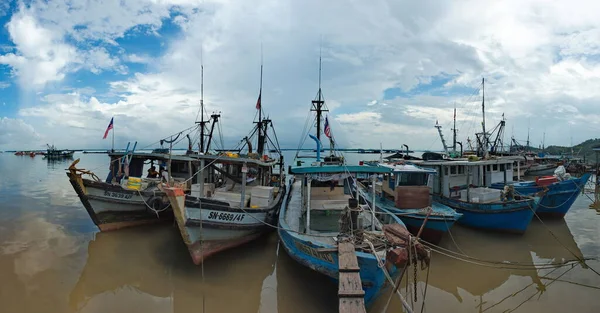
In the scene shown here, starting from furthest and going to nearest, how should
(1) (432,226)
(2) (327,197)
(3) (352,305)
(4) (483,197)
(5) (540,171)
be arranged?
(5) (540,171), (4) (483,197), (2) (327,197), (1) (432,226), (3) (352,305)

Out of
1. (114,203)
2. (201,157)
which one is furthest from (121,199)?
(201,157)

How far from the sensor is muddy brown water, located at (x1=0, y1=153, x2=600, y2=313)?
8070mm

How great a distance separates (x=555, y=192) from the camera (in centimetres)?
1513

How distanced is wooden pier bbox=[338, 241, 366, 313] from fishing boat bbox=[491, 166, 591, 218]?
40.6 ft

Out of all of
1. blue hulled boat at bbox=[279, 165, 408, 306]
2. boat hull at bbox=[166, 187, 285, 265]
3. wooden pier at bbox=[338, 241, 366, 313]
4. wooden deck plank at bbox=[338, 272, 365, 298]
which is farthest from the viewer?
boat hull at bbox=[166, 187, 285, 265]

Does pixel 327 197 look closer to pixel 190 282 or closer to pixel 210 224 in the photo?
pixel 210 224

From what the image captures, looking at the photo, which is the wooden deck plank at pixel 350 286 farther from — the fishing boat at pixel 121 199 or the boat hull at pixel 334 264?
the fishing boat at pixel 121 199

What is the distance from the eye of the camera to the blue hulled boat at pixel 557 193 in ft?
48.8

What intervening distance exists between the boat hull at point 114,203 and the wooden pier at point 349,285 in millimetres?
8666

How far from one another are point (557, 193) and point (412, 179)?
8506mm

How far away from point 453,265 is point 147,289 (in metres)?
10.1

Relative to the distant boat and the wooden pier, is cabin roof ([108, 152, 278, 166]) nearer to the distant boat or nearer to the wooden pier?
the wooden pier

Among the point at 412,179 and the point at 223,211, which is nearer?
the point at 223,211

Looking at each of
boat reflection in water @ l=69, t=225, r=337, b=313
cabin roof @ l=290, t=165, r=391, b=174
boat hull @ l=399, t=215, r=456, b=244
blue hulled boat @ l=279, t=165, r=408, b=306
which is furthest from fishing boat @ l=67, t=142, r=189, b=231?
boat hull @ l=399, t=215, r=456, b=244
